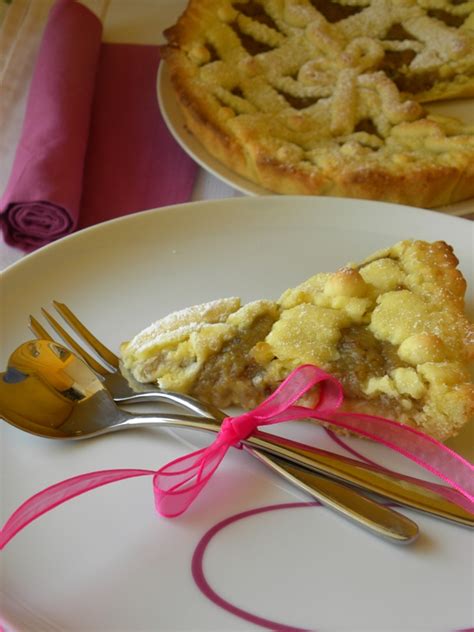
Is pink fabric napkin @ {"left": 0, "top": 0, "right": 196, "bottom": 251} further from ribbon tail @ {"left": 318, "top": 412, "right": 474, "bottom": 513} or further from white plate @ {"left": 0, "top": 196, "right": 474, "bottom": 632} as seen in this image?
ribbon tail @ {"left": 318, "top": 412, "right": 474, "bottom": 513}

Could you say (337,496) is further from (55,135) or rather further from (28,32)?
(28,32)

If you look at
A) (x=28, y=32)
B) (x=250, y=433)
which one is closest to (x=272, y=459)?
(x=250, y=433)

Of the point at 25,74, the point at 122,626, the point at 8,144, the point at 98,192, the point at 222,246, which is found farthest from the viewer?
the point at 25,74

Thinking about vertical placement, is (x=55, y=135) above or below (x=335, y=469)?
above

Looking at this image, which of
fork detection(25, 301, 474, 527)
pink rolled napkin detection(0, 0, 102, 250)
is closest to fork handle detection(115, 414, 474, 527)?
fork detection(25, 301, 474, 527)

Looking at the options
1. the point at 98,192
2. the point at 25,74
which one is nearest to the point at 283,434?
the point at 98,192

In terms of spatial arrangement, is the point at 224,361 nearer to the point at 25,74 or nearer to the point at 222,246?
the point at 222,246
